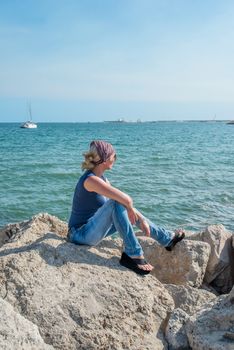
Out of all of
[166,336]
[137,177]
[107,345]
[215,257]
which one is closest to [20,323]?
[107,345]

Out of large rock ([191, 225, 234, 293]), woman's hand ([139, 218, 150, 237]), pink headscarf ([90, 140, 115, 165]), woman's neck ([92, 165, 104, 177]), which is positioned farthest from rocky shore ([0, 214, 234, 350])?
large rock ([191, 225, 234, 293])

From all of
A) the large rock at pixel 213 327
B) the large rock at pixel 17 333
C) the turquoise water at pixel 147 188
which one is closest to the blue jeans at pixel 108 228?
the large rock at pixel 213 327

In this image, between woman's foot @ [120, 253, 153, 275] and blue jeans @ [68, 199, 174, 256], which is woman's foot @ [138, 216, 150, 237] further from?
woman's foot @ [120, 253, 153, 275]

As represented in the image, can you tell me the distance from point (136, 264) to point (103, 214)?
2.05 feet

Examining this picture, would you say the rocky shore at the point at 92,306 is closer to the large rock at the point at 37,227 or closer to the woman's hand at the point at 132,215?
the large rock at the point at 37,227

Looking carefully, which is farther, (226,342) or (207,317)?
(207,317)

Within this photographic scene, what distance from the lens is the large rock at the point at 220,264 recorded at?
224 inches

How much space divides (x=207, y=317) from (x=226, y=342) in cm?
33

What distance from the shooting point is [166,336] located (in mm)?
3680

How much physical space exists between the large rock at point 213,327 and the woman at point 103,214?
2.80 feet

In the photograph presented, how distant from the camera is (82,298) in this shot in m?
3.69

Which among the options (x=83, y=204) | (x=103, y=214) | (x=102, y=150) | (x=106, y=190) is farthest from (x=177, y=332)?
(x=102, y=150)

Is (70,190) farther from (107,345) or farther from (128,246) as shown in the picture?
(107,345)

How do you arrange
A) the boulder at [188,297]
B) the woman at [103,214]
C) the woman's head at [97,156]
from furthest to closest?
1. the woman's head at [97,156]
2. the woman at [103,214]
3. the boulder at [188,297]
